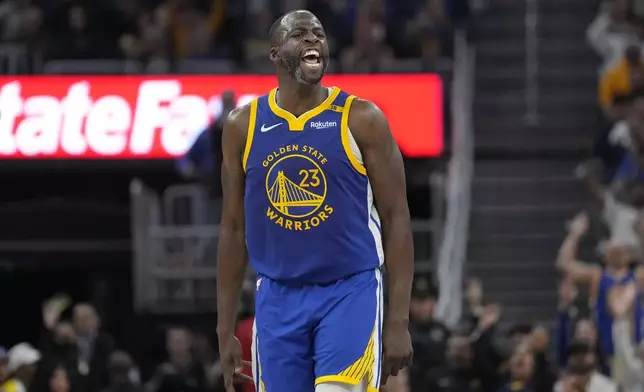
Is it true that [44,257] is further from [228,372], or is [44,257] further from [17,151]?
[228,372]

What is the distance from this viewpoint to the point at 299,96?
6898mm

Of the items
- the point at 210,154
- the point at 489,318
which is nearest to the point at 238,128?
the point at 489,318

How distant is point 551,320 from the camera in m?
16.3

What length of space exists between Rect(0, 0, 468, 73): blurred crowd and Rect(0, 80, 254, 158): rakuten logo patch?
754 mm

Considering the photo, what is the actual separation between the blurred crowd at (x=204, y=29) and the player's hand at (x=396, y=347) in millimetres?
10099

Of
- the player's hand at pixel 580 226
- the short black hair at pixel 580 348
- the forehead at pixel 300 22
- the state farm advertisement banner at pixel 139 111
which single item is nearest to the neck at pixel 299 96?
the forehead at pixel 300 22

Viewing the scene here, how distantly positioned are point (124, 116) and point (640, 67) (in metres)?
5.44

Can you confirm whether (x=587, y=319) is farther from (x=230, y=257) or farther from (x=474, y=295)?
(x=230, y=257)

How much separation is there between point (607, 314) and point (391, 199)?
7248 mm

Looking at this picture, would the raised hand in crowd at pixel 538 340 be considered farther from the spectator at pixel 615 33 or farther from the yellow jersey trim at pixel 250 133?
the yellow jersey trim at pixel 250 133

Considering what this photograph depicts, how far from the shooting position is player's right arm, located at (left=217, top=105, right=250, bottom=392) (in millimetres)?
7039

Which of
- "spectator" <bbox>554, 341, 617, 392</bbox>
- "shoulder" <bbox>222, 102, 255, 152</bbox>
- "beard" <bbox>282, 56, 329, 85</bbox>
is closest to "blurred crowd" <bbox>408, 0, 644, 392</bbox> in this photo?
"spectator" <bbox>554, 341, 617, 392</bbox>

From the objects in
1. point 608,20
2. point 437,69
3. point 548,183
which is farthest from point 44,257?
point 608,20

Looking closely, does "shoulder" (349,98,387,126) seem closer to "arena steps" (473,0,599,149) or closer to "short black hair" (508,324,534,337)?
"short black hair" (508,324,534,337)
